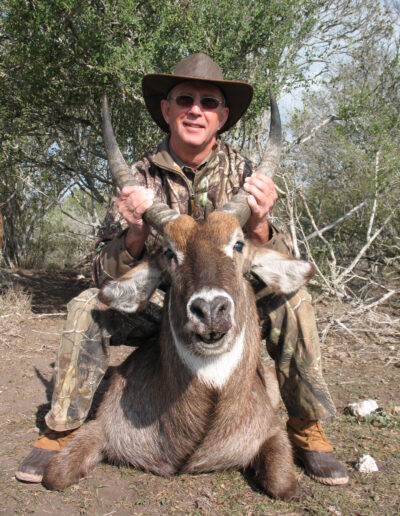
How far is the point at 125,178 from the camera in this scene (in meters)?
3.88

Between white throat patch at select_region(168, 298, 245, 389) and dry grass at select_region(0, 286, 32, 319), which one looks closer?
white throat patch at select_region(168, 298, 245, 389)

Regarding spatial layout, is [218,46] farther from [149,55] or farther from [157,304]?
[157,304]

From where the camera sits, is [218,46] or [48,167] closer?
[218,46]

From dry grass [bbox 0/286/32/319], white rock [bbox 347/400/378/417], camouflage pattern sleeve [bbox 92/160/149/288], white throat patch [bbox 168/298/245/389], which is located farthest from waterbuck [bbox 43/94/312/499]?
dry grass [bbox 0/286/32/319]

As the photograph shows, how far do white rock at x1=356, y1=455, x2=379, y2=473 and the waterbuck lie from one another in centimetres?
53

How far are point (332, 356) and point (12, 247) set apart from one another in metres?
10.7

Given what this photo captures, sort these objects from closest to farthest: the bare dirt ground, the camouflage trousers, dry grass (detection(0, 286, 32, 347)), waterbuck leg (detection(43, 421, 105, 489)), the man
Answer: the bare dirt ground, waterbuck leg (detection(43, 421, 105, 489)), the man, the camouflage trousers, dry grass (detection(0, 286, 32, 347))

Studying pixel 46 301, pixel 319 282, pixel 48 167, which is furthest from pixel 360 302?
pixel 48 167

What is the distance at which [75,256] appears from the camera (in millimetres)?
16000

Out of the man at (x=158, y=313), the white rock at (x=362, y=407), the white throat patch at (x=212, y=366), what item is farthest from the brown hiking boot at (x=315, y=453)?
the white throat patch at (x=212, y=366)

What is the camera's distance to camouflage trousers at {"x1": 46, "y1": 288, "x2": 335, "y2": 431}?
154 inches

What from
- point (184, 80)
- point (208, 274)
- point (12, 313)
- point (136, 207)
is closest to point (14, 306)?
point (12, 313)

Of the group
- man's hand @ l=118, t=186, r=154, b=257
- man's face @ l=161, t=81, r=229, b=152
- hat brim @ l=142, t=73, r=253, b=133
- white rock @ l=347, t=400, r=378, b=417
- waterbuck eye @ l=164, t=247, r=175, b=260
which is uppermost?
hat brim @ l=142, t=73, r=253, b=133

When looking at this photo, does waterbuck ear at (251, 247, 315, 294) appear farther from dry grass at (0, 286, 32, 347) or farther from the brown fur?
dry grass at (0, 286, 32, 347)
